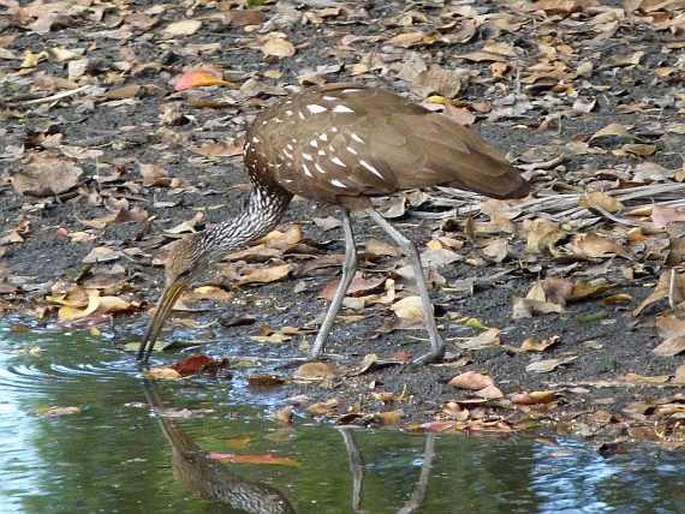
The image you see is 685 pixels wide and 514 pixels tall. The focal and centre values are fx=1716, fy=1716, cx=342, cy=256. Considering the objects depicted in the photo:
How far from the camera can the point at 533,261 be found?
7949mm

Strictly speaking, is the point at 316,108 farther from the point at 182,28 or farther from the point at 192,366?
the point at 182,28

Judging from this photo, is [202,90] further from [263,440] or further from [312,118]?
[263,440]

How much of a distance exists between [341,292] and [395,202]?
1.55 meters

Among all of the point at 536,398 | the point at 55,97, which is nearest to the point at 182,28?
the point at 55,97

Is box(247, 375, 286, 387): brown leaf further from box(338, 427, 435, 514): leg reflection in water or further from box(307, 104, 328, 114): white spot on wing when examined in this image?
box(307, 104, 328, 114): white spot on wing

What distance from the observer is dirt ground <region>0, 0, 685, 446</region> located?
6.75m

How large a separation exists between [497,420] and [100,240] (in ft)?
11.0

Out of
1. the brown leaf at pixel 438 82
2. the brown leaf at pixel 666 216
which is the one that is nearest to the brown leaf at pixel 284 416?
the brown leaf at pixel 666 216

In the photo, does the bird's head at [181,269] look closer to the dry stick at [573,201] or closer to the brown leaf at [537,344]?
the dry stick at [573,201]

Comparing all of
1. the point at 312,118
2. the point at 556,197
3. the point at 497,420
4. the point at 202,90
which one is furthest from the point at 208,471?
the point at 202,90

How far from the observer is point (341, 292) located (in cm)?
730

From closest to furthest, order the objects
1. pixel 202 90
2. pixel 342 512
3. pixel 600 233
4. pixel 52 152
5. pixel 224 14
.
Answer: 1. pixel 342 512
2. pixel 600 233
3. pixel 52 152
4. pixel 202 90
5. pixel 224 14

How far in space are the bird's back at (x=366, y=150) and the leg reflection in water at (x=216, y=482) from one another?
124cm

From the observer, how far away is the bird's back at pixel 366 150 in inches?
268
